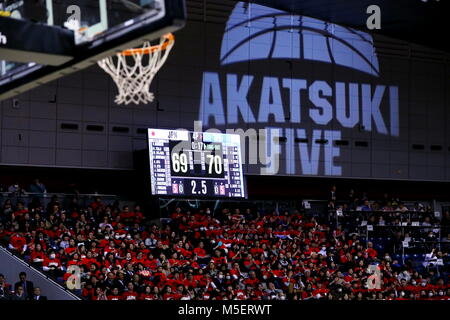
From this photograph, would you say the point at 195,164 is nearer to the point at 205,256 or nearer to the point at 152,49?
the point at 205,256

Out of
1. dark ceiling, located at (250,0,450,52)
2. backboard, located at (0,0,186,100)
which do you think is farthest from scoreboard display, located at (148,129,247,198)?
backboard, located at (0,0,186,100)

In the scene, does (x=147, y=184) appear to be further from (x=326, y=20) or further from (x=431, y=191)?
(x=431, y=191)

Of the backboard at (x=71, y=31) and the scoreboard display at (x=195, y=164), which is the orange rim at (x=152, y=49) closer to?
the backboard at (x=71, y=31)

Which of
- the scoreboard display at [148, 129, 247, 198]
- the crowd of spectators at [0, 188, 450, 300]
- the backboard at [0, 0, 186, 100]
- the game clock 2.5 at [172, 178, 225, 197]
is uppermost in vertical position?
the backboard at [0, 0, 186, 100]

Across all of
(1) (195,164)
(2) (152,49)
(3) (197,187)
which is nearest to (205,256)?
(3) (197,187)

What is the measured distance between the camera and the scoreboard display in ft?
96.5

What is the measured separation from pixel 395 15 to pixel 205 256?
41.1ft

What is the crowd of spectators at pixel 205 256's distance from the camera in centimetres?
2461

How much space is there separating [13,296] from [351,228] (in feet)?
52.8

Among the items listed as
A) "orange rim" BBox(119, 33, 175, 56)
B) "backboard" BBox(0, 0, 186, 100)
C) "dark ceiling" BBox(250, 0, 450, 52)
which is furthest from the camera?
"dark ceiling" BBox(250, 0, 450, 52)

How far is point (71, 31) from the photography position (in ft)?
42.4

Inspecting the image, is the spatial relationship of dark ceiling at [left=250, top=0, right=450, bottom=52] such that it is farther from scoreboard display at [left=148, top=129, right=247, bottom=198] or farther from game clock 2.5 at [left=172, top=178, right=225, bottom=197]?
game clock 2.5 at [left=172, top=178, right=225, bottom=197]

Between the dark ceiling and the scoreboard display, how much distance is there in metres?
6.14
